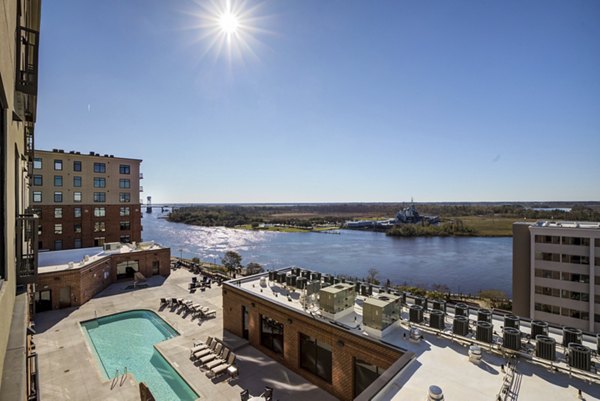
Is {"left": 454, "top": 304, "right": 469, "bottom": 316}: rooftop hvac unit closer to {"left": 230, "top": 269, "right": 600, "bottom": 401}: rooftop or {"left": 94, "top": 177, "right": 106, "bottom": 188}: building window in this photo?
{"left": 230, "top": 269, "right": 600, "bottom": 401}: rooftop

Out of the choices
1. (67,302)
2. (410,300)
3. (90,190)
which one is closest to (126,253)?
(67,302)

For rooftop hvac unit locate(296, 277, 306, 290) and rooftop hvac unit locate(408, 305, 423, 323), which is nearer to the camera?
rooftop hvac unit locate(408, 305, 423, 323)

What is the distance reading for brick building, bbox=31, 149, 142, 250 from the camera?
1218 inches

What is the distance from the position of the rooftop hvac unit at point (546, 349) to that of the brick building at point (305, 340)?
340cm

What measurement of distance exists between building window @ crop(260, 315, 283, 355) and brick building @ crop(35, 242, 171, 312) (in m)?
15.5

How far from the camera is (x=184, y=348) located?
→ 563 inches

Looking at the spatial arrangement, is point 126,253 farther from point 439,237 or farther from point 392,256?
point 439,237

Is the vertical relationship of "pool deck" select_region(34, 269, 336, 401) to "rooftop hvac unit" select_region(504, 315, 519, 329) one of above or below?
below

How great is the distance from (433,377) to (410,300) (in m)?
5.66

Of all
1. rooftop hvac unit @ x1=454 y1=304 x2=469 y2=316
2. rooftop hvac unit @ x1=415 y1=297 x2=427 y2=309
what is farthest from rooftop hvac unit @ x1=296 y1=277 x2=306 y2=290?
rooftop hvac unit @ x1=454 y1=304 x2=469 y2=316

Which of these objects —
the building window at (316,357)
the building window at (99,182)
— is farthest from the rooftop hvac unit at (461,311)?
the building window at (99,182)

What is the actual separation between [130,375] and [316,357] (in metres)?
7.83

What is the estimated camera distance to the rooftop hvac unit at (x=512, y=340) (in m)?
8.27

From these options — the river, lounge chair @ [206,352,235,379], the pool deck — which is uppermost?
lounge chair @ [206,352,235,379]
